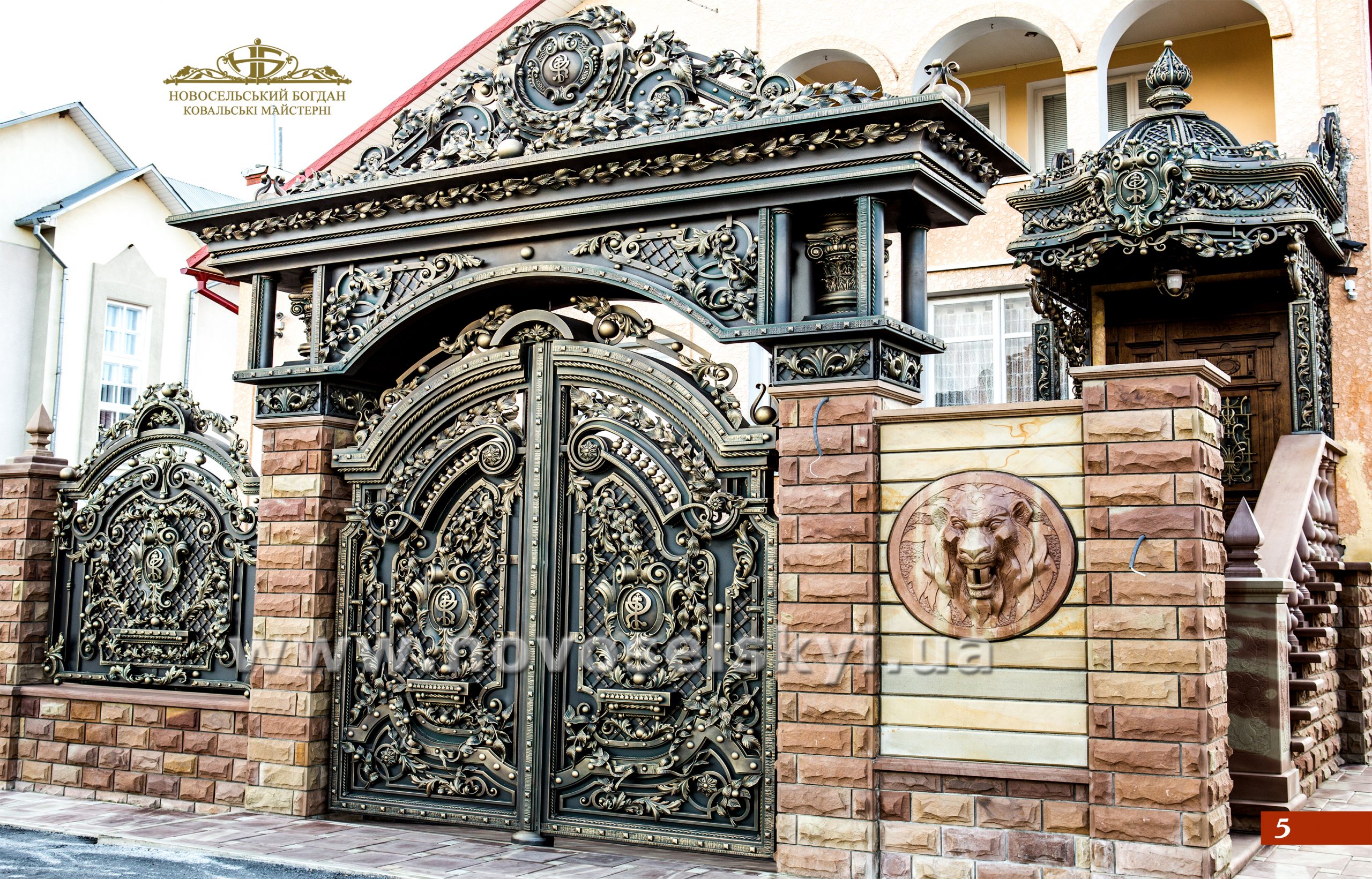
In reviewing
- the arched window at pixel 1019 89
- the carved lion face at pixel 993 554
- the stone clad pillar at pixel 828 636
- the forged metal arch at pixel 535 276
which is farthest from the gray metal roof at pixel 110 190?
the carved lion face at pixel 993 554

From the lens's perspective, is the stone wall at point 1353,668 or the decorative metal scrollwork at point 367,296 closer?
the decorative metal scrollwork at point 367,296

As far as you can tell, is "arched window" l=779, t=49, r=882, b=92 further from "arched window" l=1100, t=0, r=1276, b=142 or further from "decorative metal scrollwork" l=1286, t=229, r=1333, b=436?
"decorative metal scrollwork" l=1286, t=229, r=1333, b=436

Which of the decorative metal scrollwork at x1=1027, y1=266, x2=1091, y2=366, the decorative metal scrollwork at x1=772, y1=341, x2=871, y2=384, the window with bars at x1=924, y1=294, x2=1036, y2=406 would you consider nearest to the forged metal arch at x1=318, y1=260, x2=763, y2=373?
the decorative metal scrollwork at x1=772, y1=341, x2=871, y2=384

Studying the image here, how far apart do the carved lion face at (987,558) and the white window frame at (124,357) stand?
1851cm

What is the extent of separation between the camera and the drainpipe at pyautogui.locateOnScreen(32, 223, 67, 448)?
1998 cm

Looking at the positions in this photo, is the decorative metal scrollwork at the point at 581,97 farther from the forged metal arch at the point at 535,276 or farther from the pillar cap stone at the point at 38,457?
the pillar cap stone at the point at 38,457

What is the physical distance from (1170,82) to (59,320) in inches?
680

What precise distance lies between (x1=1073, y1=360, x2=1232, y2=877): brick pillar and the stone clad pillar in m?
1.02

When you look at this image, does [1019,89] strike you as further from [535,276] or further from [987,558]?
[987,558]

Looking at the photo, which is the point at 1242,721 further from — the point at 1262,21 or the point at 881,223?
the point at 1262,21

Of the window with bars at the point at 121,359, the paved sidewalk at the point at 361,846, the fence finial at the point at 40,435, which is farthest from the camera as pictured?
the window with bars at the point at 121,359

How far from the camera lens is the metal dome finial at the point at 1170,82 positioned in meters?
9.30

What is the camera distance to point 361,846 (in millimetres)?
6852

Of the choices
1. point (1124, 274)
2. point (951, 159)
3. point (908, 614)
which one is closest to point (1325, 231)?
point (1124, 274)
